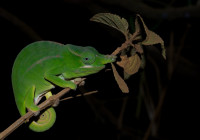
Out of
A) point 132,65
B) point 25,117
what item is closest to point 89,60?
point 132,65

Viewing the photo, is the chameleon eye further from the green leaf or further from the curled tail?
the curled tail

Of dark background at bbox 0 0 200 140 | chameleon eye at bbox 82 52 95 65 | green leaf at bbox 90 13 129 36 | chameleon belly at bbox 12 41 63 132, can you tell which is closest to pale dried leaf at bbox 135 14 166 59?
green leaf at bbox 90 13 129 36

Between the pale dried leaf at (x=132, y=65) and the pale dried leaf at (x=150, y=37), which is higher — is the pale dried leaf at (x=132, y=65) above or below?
below

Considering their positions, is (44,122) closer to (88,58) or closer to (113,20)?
(88,58)

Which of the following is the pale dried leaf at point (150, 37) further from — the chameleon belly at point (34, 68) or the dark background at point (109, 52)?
the dark background at point (109, 52)

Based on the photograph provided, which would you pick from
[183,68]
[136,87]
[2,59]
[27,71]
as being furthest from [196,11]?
[2,59]

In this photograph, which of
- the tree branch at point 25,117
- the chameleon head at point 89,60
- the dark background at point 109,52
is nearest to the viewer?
the tree branch at point 25,117

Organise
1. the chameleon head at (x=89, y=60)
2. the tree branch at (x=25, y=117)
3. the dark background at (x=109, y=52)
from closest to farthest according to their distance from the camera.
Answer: the tree branch at (x=25, y=117), the chameleon head at (x=89, y=60), the dark background at (x=109, y=52)

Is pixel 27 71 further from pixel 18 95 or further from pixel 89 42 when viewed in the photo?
pixel 89 42

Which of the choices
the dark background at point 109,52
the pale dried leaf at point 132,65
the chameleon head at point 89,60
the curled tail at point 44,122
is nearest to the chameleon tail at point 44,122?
the curled tail at point 44,122
